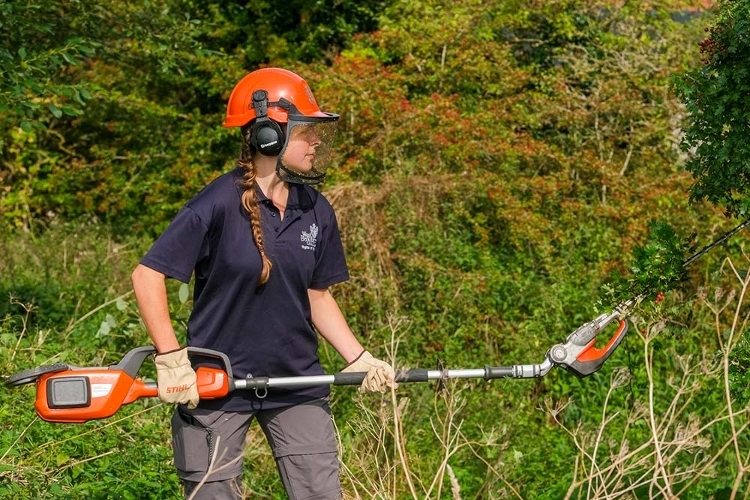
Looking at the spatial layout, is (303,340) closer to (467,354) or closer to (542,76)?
(467,354)

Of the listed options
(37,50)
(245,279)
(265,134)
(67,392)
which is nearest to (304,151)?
(265,134)

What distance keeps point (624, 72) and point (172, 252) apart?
672 cm

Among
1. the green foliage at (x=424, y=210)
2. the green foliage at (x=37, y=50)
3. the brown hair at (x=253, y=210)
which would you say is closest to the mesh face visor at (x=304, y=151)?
the brown hair at (x=253, y=210)

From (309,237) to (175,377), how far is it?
0.71m

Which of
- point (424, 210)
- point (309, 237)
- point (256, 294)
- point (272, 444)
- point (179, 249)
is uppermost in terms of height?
point (179, 249)

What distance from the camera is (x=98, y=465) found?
5.18 meters

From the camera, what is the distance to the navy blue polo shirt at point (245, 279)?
363 centimetres

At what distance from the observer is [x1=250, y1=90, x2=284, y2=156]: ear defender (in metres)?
3.80

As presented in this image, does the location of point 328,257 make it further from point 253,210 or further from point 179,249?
point 179,249

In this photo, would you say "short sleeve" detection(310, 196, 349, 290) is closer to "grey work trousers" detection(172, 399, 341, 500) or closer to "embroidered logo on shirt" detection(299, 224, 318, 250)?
"embroidered logo on shirt" detection(299, 224, 318, 250)

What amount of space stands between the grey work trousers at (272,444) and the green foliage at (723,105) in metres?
1.69

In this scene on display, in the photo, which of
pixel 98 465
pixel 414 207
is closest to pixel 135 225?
pixel 414 207

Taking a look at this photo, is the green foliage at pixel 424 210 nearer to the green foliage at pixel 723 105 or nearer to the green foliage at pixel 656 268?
the green foliage at pixel 656 268

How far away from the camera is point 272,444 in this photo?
12.9ft
